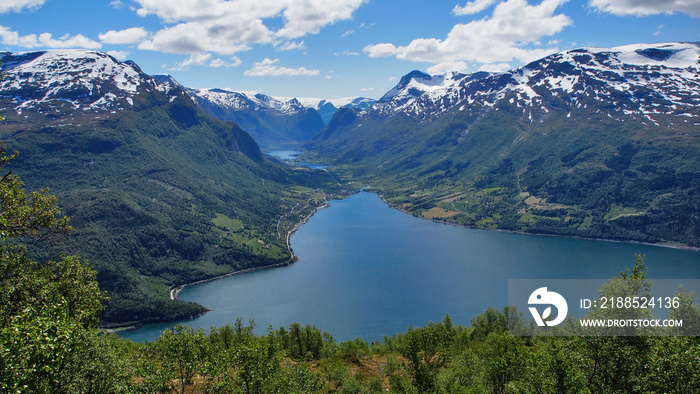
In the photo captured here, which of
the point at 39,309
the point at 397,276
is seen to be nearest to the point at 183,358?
the point at 39,309

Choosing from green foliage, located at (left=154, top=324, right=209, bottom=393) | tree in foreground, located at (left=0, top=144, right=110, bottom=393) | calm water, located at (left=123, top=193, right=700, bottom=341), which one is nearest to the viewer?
tree in foreground, located at (left=0, top=144, right=110, bottom=393)

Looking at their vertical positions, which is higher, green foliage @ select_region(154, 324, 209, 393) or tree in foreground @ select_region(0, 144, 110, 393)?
tree in foreground @ select_region(0, 144, 110, 393)

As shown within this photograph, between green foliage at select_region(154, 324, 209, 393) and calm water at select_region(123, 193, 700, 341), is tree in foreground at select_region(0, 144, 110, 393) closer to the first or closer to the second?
green foliage at select_region(154, 324, 209, 393)

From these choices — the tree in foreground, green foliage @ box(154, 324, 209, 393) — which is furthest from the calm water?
the tree in foreground

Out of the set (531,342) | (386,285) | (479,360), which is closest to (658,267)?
(386,285)

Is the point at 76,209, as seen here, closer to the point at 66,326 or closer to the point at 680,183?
the point at 66,326

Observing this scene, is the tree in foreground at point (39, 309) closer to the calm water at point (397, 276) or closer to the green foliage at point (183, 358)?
the green foliage at point (183, 358)

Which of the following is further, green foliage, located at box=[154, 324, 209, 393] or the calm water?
the calm water

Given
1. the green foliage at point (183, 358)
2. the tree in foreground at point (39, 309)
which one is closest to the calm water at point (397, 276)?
the green foliage at point (183, 358)

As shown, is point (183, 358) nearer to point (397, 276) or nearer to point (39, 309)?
point (39, 309)

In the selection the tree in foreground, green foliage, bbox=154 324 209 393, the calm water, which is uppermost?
the tree in foreground
